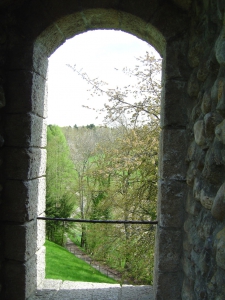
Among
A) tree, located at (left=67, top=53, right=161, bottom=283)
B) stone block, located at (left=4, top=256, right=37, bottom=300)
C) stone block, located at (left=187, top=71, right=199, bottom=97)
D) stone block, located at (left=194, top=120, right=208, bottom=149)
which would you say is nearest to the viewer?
stone block, located at (left=194, top=120, right=208, bottom=149)

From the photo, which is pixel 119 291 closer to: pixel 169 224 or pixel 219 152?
pixel 169 224

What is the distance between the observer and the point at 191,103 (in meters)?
2.11

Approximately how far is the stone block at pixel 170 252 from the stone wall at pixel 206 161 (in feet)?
0.26

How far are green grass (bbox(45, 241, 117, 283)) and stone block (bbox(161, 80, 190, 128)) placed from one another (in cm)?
678

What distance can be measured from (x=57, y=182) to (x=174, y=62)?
11129mm

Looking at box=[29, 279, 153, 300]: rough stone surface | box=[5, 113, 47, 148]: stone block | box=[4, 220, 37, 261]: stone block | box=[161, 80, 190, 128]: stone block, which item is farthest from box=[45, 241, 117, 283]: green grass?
box=[161, 80, 190, 128]: stone block

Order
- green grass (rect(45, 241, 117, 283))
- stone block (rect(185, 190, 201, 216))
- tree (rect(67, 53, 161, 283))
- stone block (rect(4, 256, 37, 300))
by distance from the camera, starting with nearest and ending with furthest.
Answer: stone block (rect(185, 190, 201, 216))
stone block (rect(4, 256, 37, 300))
tree (rect(67, 53, 161, 283))
green grass (rect(45, 241, 117, 283))

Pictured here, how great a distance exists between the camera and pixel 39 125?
237cm

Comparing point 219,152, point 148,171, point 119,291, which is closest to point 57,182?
point 148,171

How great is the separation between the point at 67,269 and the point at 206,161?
8.50m

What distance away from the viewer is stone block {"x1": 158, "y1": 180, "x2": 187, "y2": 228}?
84.1 inches

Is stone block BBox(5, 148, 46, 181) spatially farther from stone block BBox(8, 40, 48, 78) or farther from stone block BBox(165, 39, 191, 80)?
stone block BBox(165, 39, 191, 80)

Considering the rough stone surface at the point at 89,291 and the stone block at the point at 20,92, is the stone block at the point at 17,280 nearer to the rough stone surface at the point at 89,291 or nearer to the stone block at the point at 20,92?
the rough stone surface at the point at 89,291

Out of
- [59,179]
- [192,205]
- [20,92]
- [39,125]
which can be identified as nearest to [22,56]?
[20,92]
